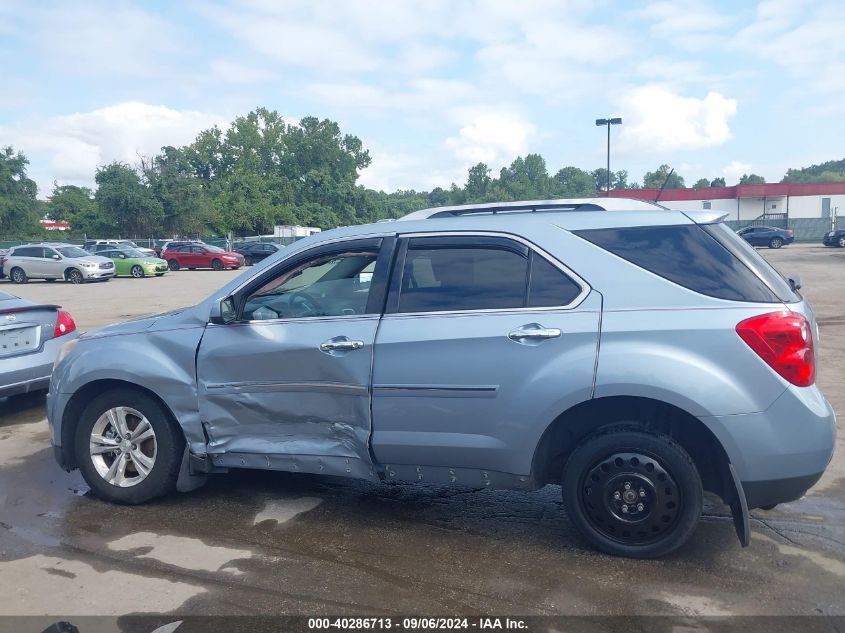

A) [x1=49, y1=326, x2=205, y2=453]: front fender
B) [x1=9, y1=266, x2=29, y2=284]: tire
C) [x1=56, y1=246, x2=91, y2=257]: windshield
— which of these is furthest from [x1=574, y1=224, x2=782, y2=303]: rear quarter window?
[x1=9, y1=266, x2=29, y2=284]: tire

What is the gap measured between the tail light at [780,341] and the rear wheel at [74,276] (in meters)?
28.9

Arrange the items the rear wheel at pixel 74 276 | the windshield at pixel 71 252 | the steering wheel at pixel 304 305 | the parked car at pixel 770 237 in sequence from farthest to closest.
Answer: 1. the parked car at pixel 770 237
2. the windshield at pixel 71 252
3. the rear wheel at pixel 74 276
4. the steering wheel at pixel 304 305

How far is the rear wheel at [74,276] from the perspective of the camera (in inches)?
1110

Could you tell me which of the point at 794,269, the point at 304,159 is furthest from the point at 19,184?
the point at 794,269

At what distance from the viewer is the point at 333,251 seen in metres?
4.34

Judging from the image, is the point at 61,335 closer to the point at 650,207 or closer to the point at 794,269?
the point at 650,207

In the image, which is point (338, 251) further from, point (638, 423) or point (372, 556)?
point (638, 423)

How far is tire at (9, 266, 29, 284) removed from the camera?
29055 mm

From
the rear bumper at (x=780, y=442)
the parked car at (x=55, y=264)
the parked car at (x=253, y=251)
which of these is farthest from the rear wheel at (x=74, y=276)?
the rear bumper at (x=780, y=442)

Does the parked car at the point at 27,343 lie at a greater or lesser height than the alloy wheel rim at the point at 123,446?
greater

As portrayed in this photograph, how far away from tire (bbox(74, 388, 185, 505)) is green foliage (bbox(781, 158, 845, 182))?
12309cm

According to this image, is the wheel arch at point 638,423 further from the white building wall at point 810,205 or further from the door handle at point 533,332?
the white building wall at point 810,205

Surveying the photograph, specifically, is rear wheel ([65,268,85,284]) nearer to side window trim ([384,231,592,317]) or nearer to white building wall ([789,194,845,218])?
side window trim ([384,231,592,317])

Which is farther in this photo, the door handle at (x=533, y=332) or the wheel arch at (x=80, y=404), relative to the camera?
the wheel arch at (x=80, y=404)
